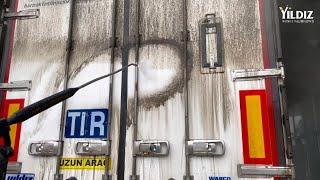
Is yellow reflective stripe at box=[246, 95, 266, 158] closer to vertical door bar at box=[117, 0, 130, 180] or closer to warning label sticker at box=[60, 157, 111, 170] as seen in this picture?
vertical door bar at box=[117, 0, 130, 180]

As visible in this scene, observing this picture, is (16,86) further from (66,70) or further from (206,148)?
(206,148)

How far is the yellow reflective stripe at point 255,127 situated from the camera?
311 cm

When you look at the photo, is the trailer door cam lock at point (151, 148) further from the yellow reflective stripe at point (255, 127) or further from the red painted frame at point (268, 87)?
the red painted frame at point (268, 87)

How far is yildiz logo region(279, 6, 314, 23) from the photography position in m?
5.02

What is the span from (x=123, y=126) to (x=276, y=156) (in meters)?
1.17

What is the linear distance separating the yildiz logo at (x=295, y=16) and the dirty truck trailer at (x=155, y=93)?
1.70 m

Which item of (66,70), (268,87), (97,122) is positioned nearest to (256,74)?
(268,87)

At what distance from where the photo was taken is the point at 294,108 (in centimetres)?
523

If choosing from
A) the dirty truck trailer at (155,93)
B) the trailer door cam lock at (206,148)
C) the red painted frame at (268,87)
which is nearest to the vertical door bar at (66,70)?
the dirty truck trailer at (155,93)

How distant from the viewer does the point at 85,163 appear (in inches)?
132

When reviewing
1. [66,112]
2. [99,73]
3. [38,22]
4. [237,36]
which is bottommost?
[66,112]

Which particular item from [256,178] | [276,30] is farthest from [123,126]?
[276,30]

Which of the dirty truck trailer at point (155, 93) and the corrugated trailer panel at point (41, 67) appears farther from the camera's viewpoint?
the corrugated trailer panel at point (41, 67)

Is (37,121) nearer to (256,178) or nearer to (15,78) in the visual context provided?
(15,78)
